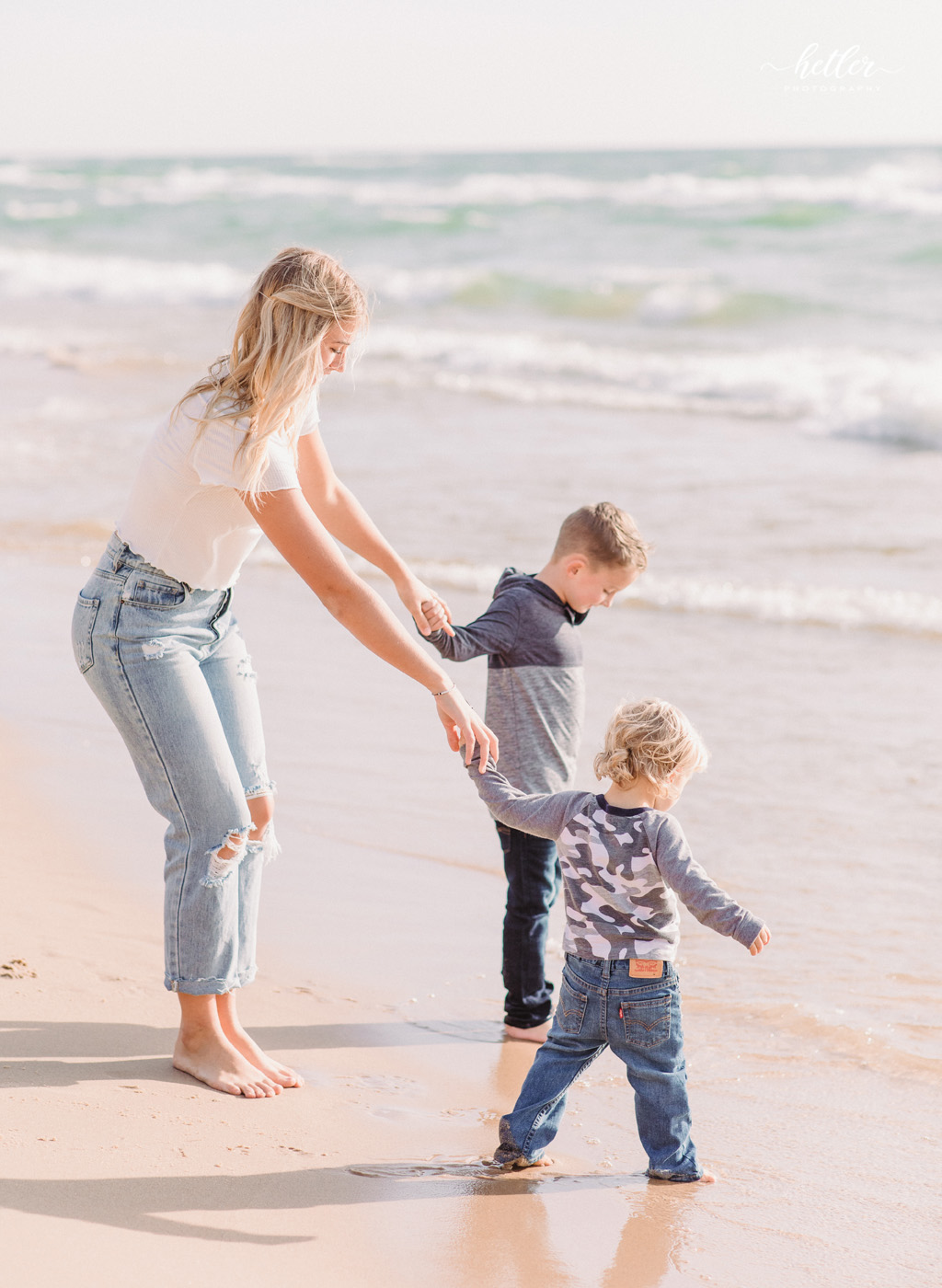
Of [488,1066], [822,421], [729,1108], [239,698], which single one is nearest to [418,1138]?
[488,1066]

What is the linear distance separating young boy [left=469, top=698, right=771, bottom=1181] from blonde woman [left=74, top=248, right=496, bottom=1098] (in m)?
0.30

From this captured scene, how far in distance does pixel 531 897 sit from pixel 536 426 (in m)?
9.49

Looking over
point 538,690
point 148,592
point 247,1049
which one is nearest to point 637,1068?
point 247,1049

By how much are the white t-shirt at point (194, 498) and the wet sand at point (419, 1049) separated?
1119 mm

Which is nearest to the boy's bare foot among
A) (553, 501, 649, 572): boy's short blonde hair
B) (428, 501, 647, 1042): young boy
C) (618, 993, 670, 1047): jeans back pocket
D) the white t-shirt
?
(428, 501, 647, 1042): young boy

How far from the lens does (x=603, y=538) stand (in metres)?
3.41

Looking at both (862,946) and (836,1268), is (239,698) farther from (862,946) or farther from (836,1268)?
(862,946)

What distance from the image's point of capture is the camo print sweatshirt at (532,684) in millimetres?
3352

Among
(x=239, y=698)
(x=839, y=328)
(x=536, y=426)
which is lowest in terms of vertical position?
(x=239, y=698)

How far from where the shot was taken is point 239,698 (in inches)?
116

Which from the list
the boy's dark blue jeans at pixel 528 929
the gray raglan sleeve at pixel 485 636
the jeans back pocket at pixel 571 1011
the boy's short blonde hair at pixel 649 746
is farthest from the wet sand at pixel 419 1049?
the gray raglan sleeve at pixel 485 636

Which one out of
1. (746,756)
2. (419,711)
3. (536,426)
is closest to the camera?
(746,756)

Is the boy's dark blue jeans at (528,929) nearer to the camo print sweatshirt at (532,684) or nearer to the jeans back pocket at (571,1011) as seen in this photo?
the camo print sweatshirt at (532,684)

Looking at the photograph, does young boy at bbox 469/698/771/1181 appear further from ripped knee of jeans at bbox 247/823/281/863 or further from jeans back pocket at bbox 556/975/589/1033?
ripped knee of jeans at bbox 247/823/281/863
